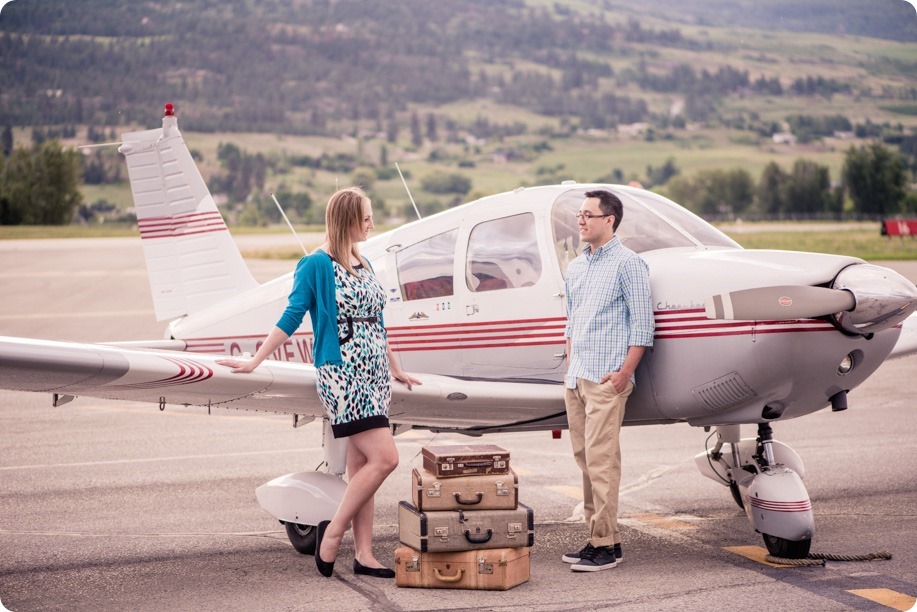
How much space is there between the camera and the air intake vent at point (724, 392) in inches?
215

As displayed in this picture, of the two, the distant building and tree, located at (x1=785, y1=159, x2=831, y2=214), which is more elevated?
the distant building

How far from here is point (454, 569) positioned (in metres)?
5.26

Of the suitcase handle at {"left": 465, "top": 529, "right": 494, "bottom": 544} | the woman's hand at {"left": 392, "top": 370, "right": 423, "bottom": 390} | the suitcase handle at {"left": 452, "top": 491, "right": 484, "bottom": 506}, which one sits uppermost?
the woman's hand at {"left": 392, "top": 370, "right": 423, "bottom": 390}

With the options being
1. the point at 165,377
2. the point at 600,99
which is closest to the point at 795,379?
the point at 165,377

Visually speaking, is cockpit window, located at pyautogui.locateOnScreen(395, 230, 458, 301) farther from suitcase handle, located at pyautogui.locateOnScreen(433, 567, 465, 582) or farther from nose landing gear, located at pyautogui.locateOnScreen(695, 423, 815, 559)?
nose landing gear, located at pyautogui.locateOnScreen(695, 423, 815, 559)

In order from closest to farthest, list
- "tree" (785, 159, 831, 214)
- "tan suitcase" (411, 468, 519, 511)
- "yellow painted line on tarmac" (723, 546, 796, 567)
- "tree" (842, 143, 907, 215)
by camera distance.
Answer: "tan suitcase" (411, 468, 519, 511) → "yellow painted line on tarmac" (723, 546, 796, 567) → "tree" (842, 143, 907, 215) → "tree" (785, 159, 831, 214)

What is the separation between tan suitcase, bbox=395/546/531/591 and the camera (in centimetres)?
521

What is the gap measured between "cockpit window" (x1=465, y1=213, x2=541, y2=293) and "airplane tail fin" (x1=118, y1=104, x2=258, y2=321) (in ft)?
8.03

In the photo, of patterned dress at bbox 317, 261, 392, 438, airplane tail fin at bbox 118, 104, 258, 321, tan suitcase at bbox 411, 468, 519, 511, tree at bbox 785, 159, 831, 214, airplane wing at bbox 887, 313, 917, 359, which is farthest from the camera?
tree at bbox 785, 159, 831, 214

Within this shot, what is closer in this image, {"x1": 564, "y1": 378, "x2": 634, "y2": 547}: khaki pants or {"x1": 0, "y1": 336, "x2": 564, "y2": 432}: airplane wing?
{"x1": 0, "y1": 336, "x2": 564, "y2": 432}: airplane wing

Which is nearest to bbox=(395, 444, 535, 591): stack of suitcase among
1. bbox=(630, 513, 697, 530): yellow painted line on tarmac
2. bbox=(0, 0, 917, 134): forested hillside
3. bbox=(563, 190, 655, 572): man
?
bbox=(563, 190, 655, 572): man

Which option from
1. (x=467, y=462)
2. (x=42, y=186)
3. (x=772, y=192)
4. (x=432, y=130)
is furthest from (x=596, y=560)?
(x=432, y=130)

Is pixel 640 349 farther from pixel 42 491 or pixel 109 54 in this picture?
pixel 109 54

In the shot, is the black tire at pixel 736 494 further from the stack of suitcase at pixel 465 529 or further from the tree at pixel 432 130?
the tree at pixel 432 130
